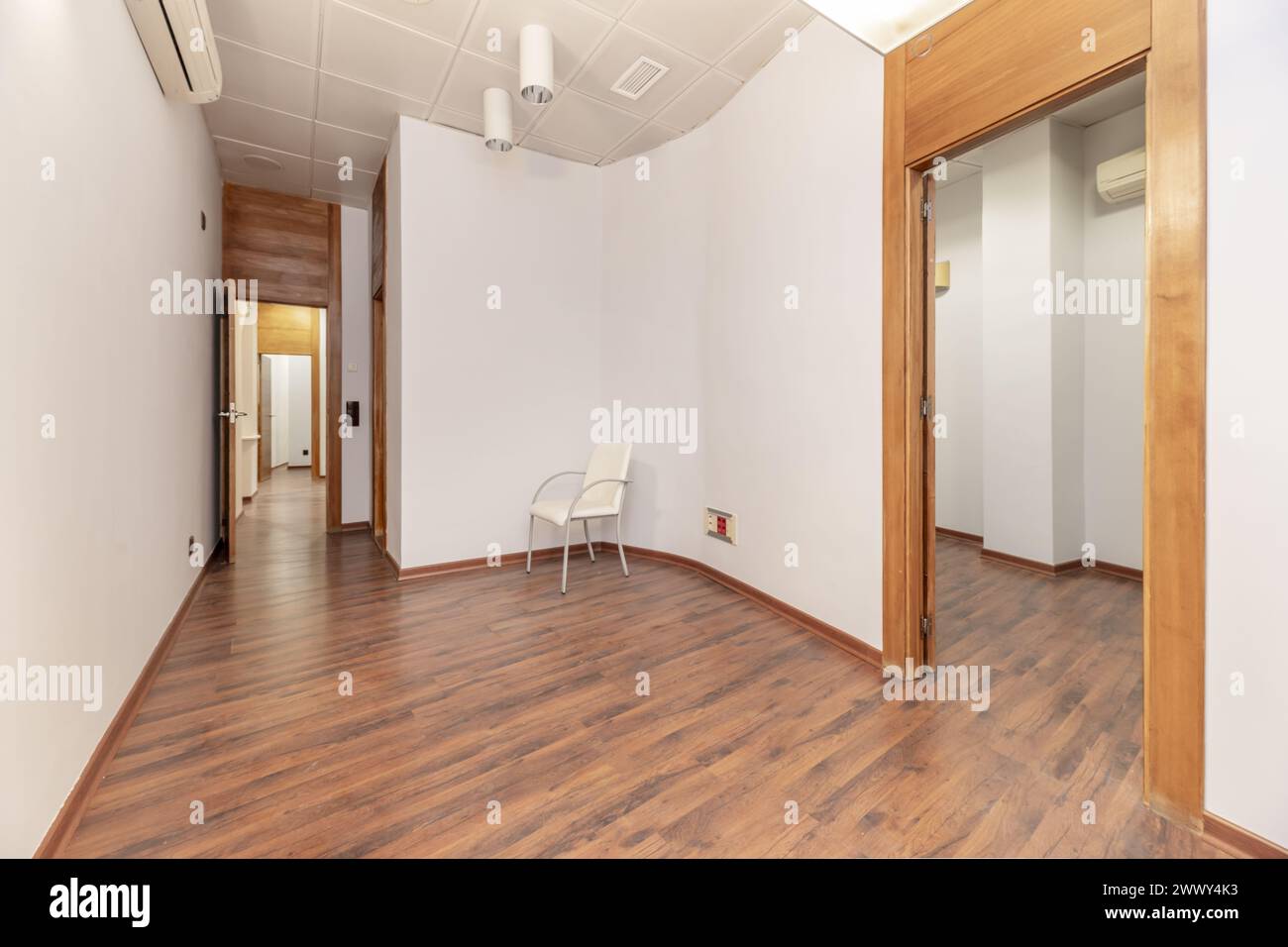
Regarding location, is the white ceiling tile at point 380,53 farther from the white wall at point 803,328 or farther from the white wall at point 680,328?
the white wall at point 803,328

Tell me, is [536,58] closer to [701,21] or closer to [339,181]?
[701,21]

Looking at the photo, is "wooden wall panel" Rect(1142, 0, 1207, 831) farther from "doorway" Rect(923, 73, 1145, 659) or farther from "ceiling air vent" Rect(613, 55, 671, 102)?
"ceiling air vent" Rect(613, 55, 671, 102)

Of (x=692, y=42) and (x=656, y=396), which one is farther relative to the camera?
(x=656, y=396)

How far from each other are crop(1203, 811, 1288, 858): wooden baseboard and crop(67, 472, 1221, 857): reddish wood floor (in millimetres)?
65

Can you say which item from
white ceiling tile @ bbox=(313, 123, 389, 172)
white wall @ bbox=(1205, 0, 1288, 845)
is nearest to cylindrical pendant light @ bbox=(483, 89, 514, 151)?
white ceiling tile @ bbox=(313, 123, 389, 172)

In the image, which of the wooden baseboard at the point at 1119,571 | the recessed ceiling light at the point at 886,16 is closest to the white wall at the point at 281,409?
the recessed ceiling light at the point at 886,16

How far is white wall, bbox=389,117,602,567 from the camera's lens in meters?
3.96

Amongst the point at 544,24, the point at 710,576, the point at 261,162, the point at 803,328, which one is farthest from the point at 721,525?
the point at 261,162

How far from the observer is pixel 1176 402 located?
153 cm

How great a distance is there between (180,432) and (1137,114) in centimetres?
669

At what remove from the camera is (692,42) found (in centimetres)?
313

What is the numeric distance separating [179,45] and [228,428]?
282 centimetres

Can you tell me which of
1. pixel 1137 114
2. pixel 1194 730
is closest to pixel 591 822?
pixel 1194 730
